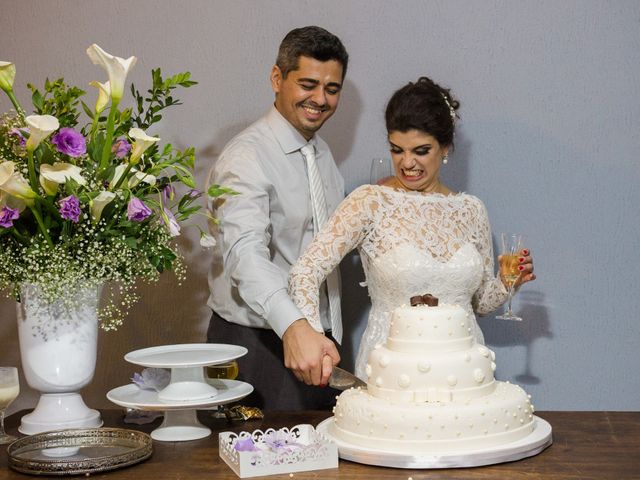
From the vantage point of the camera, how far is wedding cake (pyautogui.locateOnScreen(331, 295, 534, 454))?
6.22 feet

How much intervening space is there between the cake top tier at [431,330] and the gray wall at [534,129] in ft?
5.04

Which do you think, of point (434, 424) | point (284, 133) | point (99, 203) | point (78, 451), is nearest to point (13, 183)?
point (99, 203)

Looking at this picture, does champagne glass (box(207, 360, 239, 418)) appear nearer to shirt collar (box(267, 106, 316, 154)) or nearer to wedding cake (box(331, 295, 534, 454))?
wedding cake (box(331, 295, 534, 454))

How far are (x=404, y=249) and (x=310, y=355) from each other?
61cm

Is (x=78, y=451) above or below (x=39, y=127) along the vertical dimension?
below

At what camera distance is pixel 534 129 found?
3.48 metres

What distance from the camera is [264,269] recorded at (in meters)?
2.62

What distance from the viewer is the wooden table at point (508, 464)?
6.00ft

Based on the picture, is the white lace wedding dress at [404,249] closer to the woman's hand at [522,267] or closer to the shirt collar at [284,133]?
the woman's hand at [522,267]

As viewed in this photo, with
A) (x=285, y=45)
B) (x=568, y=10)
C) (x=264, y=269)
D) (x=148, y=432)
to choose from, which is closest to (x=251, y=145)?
(x=285, y=45)

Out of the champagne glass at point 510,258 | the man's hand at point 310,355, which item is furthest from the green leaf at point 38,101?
the champagne glass at point 510,258

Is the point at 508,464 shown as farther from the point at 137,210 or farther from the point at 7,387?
the point at 7,387

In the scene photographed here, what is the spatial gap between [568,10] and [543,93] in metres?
0.33

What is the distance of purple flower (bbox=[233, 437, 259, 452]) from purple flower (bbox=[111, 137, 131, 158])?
0.78 metres
